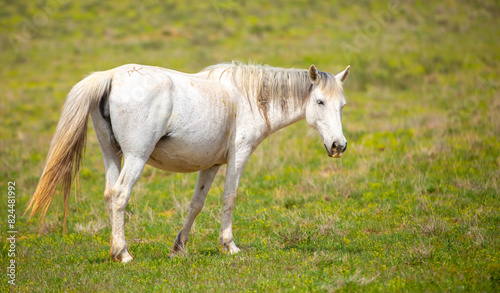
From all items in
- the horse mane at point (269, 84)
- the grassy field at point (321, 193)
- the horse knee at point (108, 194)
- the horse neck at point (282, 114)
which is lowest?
the grassy field at point (321, 193)

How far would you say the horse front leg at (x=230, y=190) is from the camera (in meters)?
5.80

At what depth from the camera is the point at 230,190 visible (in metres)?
5.87

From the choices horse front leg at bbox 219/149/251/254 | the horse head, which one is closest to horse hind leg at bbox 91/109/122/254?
horse front leg at bbox 219/149/251/254

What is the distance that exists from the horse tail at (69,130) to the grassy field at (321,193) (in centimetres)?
44

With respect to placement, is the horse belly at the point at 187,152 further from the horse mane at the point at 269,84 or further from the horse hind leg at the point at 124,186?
the horse mane at the point at 269,84

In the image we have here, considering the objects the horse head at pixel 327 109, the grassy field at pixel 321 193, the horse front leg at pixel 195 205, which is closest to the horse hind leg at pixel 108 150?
the grassy field at pixel 321 193

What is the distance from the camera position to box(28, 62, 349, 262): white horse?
16.4 ft

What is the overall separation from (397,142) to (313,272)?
7130mm

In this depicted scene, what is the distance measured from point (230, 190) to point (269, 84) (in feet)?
4.98

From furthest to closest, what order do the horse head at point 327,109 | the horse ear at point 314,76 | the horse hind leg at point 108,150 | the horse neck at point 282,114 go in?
the horse neck at point 282,114 < the horse ear at point 314,76 < the horse head at point 327,109 < the horse hind leg at point 108,150

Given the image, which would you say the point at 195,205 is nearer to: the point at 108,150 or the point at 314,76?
the point at 108,150

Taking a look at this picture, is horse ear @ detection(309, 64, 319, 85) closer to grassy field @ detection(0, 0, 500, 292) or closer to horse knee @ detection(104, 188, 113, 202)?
grassy field @ detection(0, 0, 500, 292)

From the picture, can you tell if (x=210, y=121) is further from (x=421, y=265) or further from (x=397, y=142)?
(x=397, y=142)

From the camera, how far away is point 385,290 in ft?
14.2
